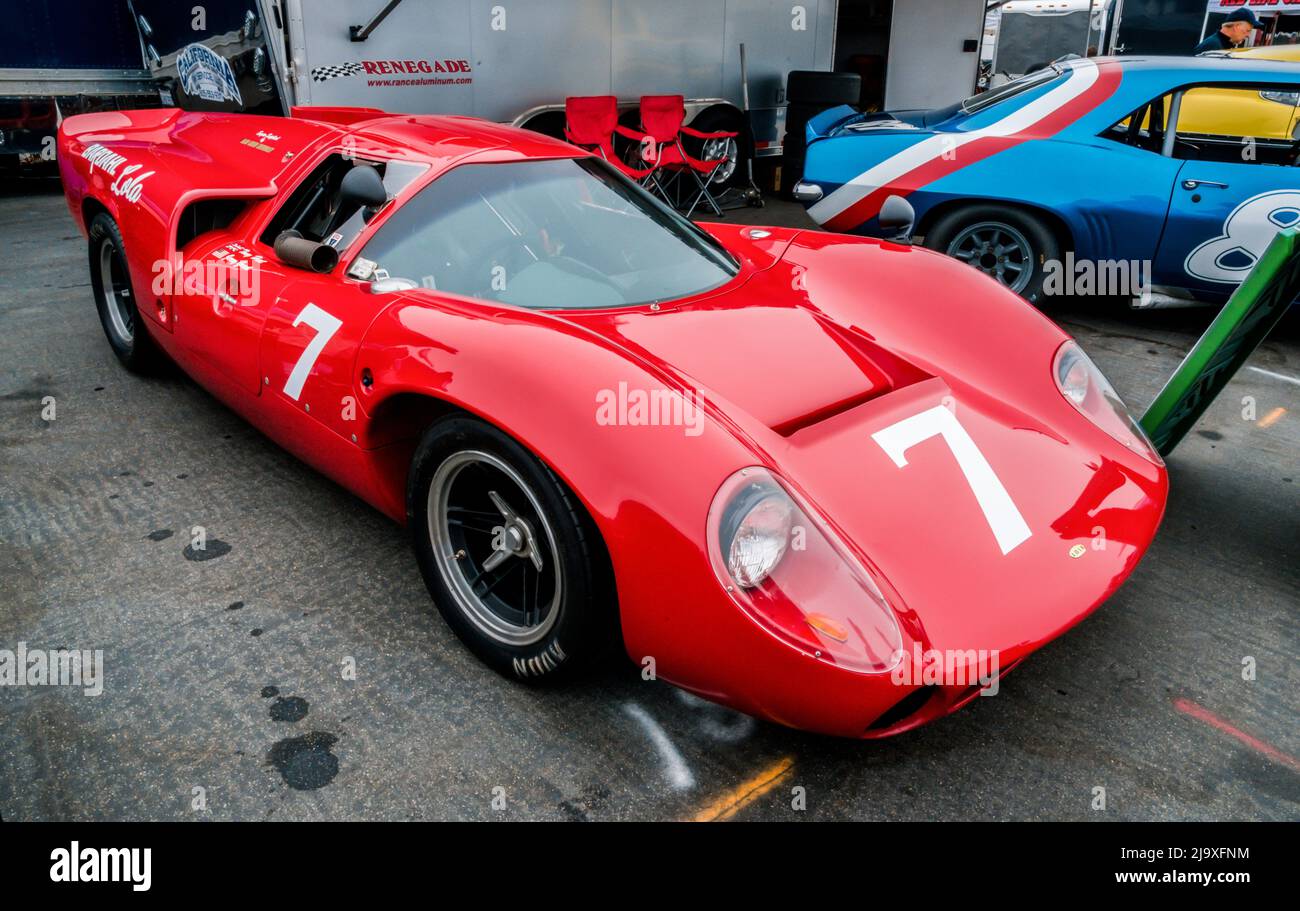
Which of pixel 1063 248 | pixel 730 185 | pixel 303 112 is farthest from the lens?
pixel 730 185

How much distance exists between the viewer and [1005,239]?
201 inches

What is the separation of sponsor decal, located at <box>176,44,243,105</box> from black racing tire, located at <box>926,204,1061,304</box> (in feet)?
14.6

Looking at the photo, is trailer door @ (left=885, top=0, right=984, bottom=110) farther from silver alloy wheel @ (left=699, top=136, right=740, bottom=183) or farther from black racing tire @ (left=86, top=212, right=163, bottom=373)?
black racing tire @ (left=86, top=212, right=163, bottom=373)

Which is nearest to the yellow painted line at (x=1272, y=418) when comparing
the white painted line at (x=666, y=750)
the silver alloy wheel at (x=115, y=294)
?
the white painted line at (x=666, y=750)

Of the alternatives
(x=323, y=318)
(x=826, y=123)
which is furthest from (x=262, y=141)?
(x=826, y=123)

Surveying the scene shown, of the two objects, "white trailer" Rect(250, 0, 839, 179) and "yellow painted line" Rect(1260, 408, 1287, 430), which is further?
"white trailer" Rect(250, 0, 839, 179)

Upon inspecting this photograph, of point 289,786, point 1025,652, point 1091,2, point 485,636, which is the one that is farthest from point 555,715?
point 1091,2

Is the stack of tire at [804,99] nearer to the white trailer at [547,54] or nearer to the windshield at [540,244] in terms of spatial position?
the white trailer at [547,54]

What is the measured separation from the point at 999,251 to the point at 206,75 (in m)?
5.16

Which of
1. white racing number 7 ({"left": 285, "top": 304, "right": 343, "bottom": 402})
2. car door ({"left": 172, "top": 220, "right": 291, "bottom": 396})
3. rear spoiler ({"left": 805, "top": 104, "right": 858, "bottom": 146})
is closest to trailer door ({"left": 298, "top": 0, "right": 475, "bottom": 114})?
rear spoiler ({"left": 805, "top": 104, "right": 858, "bottom": 146})

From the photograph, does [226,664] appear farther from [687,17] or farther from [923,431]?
[687,17]

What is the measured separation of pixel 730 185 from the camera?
8992 millimetres

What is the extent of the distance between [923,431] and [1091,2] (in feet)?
60.3

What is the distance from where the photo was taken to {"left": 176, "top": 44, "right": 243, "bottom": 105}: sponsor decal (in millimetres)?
6047
